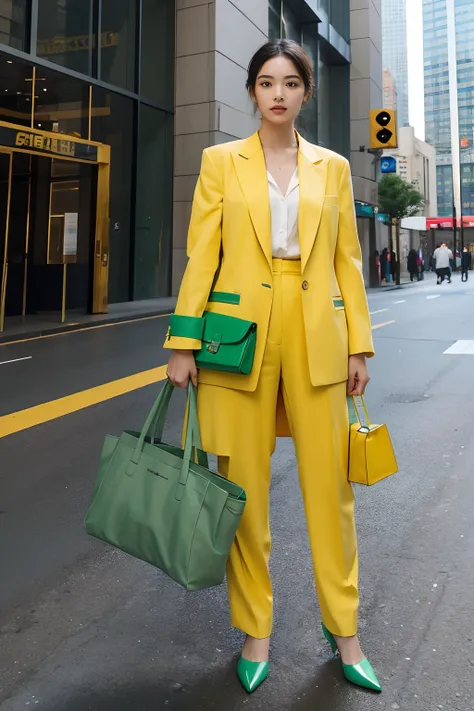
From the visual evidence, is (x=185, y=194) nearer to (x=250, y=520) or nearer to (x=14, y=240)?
(x=14, y=240)

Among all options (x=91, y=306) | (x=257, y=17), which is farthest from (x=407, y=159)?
(x=91, y=306)

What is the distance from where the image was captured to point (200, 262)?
2133 millimetres

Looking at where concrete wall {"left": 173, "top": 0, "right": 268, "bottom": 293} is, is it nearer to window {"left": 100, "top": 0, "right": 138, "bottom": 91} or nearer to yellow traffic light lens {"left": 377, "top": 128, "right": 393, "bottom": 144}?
window {"left": 100, "top": 0, "right": 138, "bottom": 91}

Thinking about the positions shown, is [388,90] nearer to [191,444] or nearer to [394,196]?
[394,196]

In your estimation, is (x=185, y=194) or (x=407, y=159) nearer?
(x=185, y=194)

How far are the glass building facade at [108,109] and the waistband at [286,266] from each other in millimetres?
12331

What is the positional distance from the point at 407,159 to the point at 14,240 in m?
A: 69.5

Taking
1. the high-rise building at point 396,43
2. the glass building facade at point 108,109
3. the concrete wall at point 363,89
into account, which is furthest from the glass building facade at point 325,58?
the high-rise building at point 396,43

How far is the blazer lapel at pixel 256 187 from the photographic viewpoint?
2094 millimetres

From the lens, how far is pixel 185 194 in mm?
19719

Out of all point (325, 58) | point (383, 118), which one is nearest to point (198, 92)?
point (383, 118)

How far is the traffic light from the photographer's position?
16.2 m

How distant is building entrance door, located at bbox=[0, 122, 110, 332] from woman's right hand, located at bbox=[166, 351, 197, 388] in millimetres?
12291

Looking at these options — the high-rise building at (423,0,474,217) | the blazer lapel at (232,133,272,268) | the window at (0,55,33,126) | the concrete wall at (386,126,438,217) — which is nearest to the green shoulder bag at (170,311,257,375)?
the blazer lapel at (232,133,272,268)
